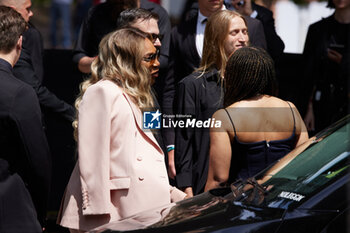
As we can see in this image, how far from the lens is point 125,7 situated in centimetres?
591

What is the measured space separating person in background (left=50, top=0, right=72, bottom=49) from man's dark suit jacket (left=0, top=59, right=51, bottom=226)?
1014 cm

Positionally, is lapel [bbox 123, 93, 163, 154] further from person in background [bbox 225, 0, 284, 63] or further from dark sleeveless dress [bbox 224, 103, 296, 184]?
person in background [bbox 225, 0, 284, 63]

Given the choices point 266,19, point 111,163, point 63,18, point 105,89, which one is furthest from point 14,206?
point 63,18

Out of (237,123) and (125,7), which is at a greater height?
(125,7)

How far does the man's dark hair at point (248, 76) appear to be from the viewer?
402cm

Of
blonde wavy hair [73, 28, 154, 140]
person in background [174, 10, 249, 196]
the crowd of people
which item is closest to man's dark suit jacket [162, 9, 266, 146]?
person in background [174, 10, 249, 196]

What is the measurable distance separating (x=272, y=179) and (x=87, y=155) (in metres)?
1.05

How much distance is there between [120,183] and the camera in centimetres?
397

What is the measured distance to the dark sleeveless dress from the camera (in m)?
3.94

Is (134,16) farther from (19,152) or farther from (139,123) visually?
(19,152)

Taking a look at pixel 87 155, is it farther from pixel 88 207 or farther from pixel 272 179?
pixel 272 179

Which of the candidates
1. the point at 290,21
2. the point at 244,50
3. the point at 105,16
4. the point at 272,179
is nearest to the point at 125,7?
the point at 105,16

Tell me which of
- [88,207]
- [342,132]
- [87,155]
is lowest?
[88,207]

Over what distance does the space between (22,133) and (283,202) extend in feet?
4.89
